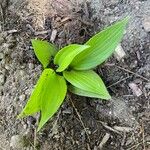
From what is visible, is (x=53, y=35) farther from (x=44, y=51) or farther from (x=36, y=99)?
(x=36, y=99)

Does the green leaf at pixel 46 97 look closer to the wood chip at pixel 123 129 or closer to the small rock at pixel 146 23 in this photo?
the wood chip at pixel 123 129

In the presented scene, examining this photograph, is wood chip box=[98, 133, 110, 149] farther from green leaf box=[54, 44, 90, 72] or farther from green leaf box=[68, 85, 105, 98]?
green leaf box=[54, 44, 90, 72]

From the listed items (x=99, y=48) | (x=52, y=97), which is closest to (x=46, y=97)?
(x=52, y=97)

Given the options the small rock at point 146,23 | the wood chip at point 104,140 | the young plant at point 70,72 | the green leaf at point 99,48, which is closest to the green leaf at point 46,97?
the young plant at point 70,72

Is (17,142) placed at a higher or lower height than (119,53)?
lower

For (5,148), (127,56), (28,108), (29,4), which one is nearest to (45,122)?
(28,108)
